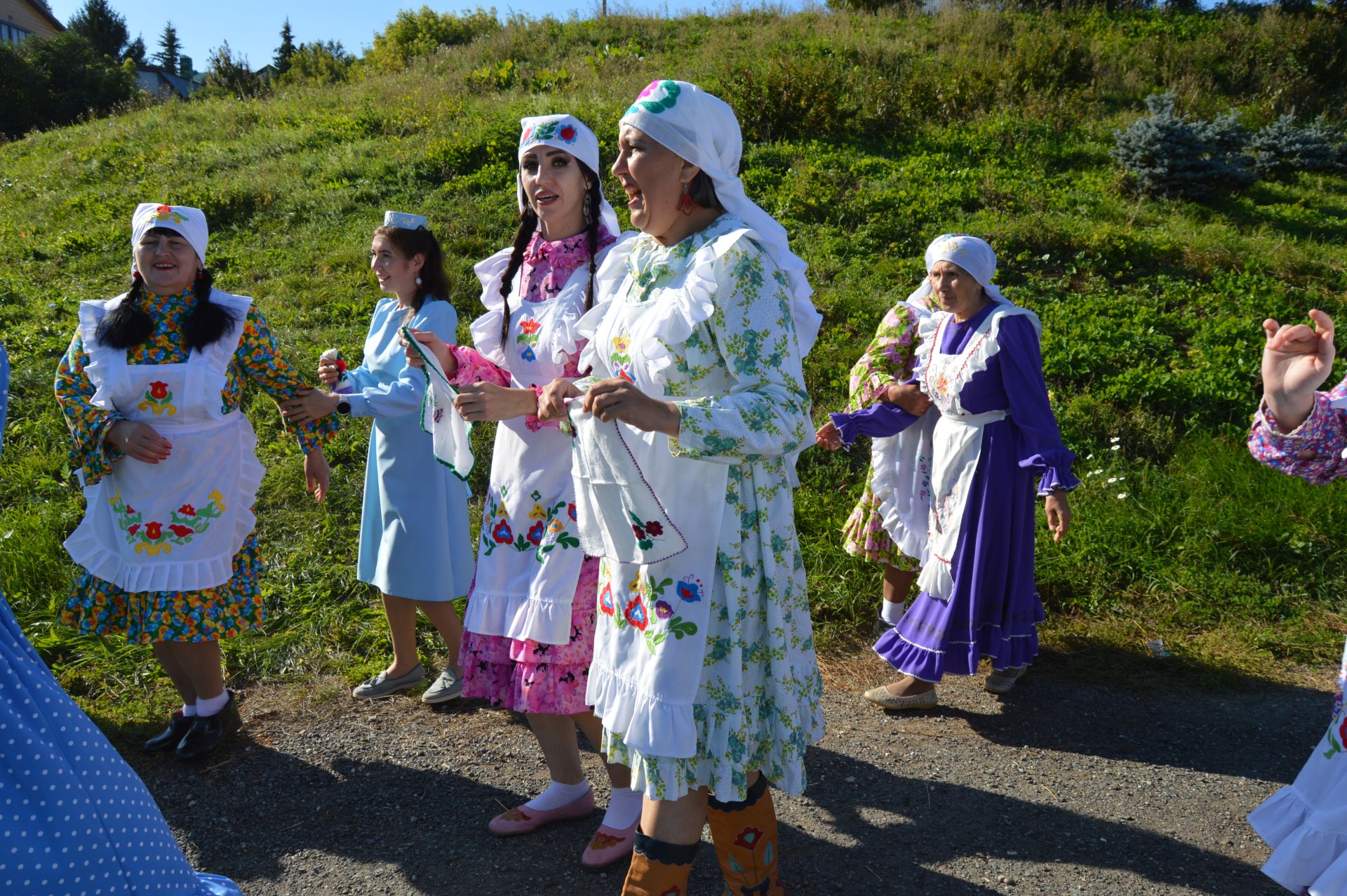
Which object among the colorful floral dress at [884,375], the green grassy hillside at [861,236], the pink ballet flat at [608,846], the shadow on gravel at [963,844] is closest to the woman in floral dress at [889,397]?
the colorful floral dress at [884,375]

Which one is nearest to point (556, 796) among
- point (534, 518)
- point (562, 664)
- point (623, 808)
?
point (623, 808)

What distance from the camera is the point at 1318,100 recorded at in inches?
559

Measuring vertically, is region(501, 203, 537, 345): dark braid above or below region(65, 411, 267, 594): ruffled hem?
above

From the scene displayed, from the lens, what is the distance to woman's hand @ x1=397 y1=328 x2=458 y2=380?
2865mm

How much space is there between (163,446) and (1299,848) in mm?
3554

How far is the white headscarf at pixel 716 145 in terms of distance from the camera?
2.30 metres

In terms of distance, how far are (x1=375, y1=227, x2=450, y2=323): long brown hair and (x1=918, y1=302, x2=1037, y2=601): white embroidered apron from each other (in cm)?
211

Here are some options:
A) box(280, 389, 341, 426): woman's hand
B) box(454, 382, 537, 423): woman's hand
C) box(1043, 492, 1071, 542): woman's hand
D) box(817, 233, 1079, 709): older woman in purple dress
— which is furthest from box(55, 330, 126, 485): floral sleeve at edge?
box(1043, 492, 1071, 542): woman's hand

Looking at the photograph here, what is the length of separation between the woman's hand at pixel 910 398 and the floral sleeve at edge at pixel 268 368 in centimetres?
237

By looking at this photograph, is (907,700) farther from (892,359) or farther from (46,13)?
(46,13)

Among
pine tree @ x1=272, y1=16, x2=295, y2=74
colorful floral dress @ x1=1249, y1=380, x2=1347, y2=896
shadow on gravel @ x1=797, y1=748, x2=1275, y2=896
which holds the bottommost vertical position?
shadow on gravel @ x1=797, y1=748, x2=1275, y2=896

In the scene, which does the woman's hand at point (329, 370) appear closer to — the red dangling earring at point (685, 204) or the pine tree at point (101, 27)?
the red dangling earring at point (685, 204)

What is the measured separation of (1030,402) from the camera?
386 centimetres

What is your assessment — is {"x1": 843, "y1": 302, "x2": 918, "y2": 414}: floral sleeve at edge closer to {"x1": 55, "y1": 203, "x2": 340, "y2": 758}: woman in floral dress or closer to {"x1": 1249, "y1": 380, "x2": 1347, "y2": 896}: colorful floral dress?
{"x1": 1249, "y1": 380, "x2": 1347, "y2": 896}: colorful floral dress
